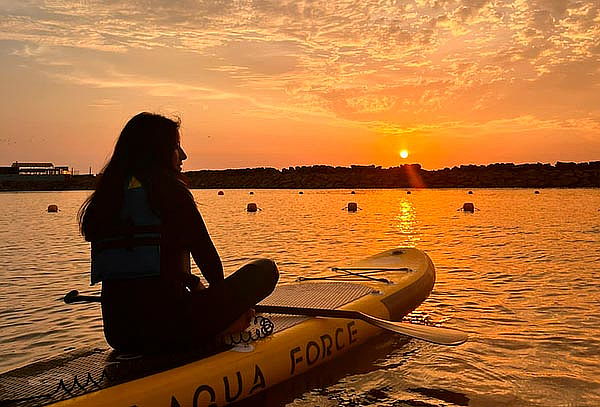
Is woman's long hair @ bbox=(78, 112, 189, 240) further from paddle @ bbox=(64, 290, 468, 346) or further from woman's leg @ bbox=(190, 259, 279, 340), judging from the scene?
paddle @ bbox=(64, 290, 468, 346)

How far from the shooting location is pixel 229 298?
15.7ft

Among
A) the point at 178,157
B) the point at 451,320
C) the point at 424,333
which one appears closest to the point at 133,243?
the point at 178,157

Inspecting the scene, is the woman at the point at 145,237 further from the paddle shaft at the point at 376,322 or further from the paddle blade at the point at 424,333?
the paddle blade at the point at 424,333

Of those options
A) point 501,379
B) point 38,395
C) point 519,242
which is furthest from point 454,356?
point 519,242

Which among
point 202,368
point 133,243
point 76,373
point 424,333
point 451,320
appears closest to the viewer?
point 133,243

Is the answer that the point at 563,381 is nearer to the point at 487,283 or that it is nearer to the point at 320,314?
the point at 320,314

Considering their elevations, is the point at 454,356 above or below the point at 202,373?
below

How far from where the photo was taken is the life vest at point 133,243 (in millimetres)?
4164

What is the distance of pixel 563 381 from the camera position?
6051 mm

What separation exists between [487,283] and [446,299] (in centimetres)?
195

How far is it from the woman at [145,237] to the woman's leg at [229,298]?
6cm

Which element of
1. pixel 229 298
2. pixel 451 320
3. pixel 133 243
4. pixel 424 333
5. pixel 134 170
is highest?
pixel 134 170

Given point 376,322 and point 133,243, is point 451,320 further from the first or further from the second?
point 133,243

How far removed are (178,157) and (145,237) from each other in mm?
673
